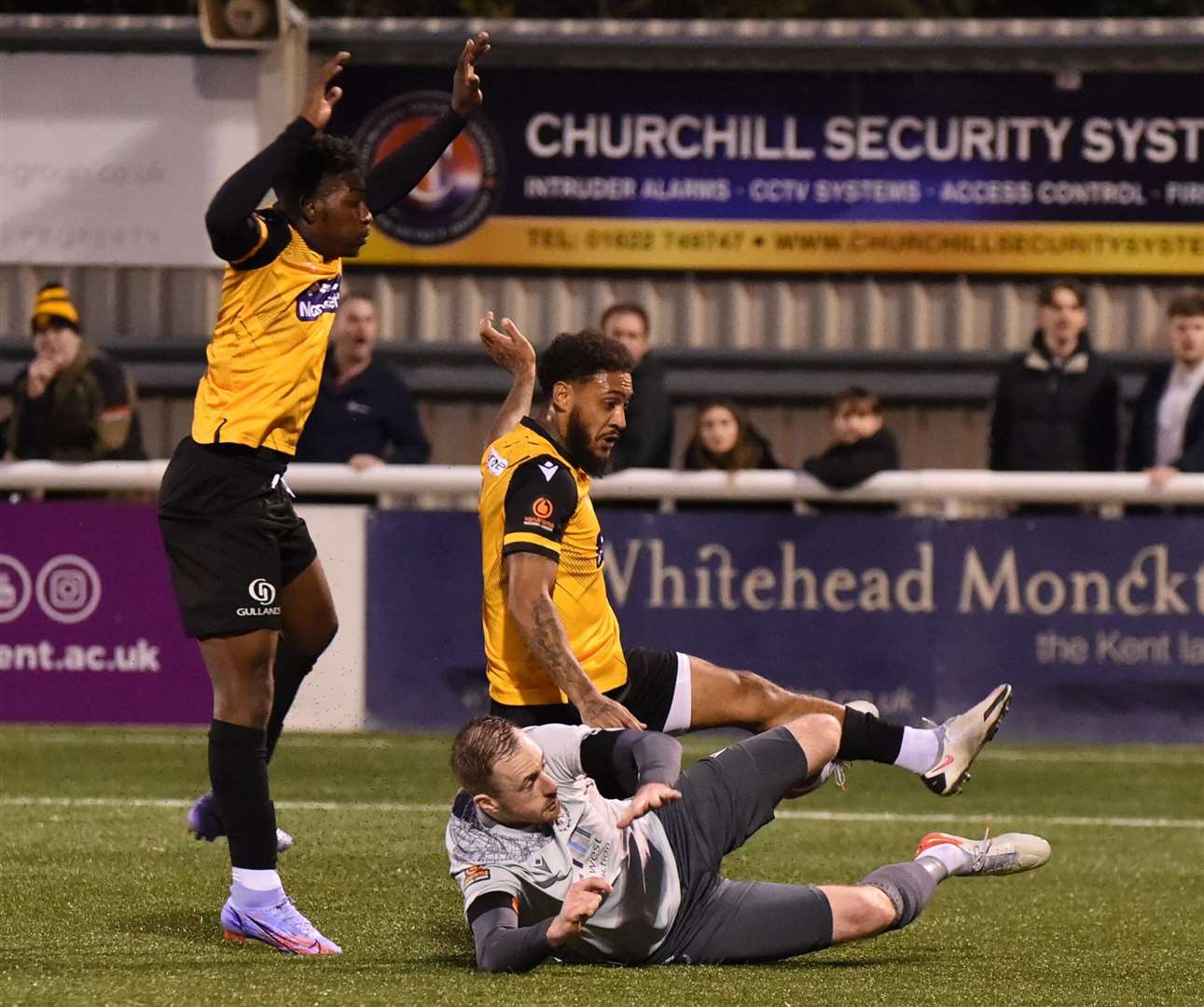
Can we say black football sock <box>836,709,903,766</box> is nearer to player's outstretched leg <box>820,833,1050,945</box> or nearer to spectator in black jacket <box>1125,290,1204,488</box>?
player's outstretched leg <box>820,833,1050,945</box>

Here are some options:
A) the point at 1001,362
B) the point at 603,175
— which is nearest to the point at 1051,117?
the point at 1001,362

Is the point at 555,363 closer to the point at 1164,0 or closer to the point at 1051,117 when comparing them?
the point at 1051,117

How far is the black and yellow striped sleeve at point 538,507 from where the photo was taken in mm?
6590

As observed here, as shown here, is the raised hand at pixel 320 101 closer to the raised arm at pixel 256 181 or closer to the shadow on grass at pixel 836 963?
the raised arm at pixel 256 181

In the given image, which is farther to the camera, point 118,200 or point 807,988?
point 118,200

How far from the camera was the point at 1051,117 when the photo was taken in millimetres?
→ 14203

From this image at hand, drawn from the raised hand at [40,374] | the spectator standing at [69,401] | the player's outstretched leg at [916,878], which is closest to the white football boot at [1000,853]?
the player's outstretched leg at [916,878]

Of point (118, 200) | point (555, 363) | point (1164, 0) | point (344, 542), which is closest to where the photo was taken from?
point (555, 363)

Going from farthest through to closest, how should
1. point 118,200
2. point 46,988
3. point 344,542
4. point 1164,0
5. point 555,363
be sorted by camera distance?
1. point 1164,0
2. point 118,200
3. point 344,542
4. point 555,363
5. point 46,988

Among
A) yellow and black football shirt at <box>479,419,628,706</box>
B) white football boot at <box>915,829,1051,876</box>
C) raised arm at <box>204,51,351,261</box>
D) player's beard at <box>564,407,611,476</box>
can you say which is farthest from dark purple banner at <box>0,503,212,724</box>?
white football boot at <box>915,829,1051,876</box>

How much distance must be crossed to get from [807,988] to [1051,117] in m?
9.17

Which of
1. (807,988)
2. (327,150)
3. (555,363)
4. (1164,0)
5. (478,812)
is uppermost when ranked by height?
(1164,0)

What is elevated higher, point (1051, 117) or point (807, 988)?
point (1051, 117)

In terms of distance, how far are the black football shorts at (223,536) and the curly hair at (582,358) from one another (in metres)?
0.81
